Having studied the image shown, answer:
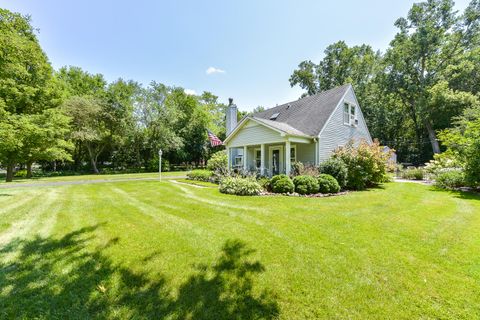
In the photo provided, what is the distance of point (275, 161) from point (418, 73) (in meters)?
27.4

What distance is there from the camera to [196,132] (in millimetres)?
34375

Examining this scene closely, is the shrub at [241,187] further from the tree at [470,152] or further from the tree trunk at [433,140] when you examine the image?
the tree trunk at [433,140]

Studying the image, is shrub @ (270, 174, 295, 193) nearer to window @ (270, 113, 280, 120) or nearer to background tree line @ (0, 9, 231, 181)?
window @ (270, 113, 280, 120)

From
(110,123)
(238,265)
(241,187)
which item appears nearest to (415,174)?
(241,187)

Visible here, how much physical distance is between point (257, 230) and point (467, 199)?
9286 mm

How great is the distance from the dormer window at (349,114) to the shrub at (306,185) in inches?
282

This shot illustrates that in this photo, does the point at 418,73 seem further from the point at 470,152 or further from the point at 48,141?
the point at 48,141

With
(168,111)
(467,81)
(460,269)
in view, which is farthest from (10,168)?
(467,81)

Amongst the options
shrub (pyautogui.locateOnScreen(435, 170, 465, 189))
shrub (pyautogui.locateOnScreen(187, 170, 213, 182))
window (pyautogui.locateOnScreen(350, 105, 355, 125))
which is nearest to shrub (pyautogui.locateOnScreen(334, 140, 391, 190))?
shrub (pyautogui.locateOnScreen(435, 170, 465, 189))

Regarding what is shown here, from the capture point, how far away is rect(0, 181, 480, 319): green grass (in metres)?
2.61

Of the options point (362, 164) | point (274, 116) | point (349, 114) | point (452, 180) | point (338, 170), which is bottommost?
point (452, 180)

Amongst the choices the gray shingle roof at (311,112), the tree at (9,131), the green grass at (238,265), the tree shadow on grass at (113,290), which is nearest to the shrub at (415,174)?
the gray shingle roof at (311,112)

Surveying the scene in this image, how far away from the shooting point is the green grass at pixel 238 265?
8.57 feet

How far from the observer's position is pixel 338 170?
36.6ft
